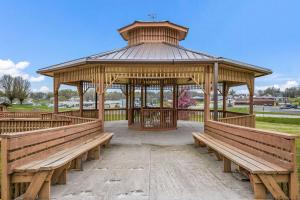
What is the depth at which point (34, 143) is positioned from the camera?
12.5 ft

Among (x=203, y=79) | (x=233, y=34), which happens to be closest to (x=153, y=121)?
(x=203, y=79)

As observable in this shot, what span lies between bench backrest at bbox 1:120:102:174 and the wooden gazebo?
322cm

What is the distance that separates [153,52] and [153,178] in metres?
6.28

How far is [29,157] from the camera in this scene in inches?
146

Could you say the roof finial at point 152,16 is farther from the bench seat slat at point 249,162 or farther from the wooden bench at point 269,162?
the wooden bench at point 269,162

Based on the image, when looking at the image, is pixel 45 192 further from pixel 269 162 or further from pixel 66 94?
pixel 66 94

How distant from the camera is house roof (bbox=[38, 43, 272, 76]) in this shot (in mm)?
8047

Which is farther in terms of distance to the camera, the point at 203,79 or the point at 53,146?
the point at 203,79

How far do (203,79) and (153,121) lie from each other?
378cm

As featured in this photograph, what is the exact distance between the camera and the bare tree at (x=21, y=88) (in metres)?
45.2

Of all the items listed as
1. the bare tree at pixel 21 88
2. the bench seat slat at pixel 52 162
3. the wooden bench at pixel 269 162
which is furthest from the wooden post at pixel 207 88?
the bare tree at pixel 21 88

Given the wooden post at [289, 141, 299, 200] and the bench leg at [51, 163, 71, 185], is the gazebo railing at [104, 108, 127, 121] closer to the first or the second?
the bench leg at [51, 163, 71, 185]

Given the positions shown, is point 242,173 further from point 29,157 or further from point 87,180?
point 29,157

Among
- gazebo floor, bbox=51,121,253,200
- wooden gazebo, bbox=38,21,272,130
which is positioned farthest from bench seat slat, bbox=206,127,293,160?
wooden gazebo, bbox=38,21,272,130
